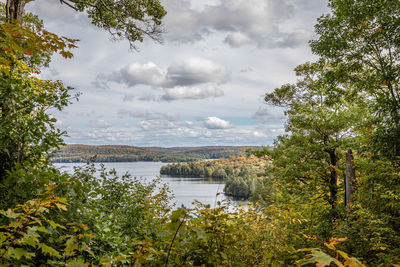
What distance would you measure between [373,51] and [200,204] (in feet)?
17.8

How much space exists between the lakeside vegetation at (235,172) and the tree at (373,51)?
305 cm

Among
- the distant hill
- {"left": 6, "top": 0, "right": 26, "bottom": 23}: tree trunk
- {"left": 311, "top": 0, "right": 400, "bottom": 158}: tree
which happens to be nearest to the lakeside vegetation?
the distant hill

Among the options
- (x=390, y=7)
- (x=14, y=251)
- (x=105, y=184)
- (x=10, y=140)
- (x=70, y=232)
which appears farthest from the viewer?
(x=105, y=184)

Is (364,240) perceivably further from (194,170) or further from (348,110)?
(194,170)

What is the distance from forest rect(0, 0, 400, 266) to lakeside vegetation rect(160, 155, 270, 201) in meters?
1.48

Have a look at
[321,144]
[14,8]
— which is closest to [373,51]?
[321,144]

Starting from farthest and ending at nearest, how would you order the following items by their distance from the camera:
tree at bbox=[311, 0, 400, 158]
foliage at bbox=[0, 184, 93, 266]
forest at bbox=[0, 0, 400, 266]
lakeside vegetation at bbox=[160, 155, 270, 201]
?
lakeside vegetation at bbox=[160, 155, 270, 201] < tree at bbox=[311, 0, 400, 158] < forest at bbox=[0, 0, 400, 266] < foliage at bbox=[0, 184, 93, 266]

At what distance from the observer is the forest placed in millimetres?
1509

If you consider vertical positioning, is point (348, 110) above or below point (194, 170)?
above

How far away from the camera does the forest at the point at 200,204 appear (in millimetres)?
1509

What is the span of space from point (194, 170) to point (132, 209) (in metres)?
54.7

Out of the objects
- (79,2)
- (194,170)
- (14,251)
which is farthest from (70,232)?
(194,170)

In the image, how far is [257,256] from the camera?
80.7 inches

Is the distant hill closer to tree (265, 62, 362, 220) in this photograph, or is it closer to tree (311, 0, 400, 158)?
tree (265, 62, 362, 220)
